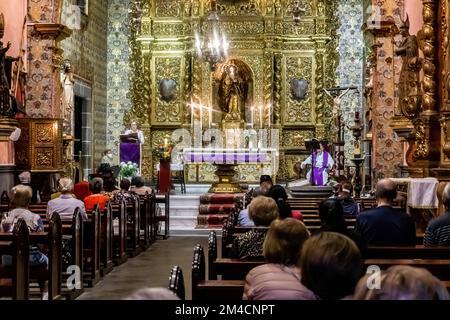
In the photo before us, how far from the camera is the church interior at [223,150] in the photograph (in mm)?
5293

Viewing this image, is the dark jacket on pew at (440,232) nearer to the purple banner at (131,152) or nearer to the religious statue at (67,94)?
the religious statue at (67,94)

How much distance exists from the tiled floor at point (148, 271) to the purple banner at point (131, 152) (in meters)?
8.20

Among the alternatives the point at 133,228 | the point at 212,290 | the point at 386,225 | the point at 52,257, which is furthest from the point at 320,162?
the point at 212,290

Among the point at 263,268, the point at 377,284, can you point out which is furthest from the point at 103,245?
the point at 377,284

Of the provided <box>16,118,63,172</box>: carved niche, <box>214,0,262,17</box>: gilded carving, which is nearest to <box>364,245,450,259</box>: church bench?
<box>16,118,63,172</box>: carved niche

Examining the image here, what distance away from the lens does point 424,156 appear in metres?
9.79

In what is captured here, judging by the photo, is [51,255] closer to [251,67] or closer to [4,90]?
[4,90]

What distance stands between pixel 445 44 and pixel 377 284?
7116mm

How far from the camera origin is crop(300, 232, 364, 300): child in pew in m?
2.99

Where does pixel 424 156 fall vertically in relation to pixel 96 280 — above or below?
above

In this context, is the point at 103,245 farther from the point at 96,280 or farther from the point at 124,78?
the point at 124,78

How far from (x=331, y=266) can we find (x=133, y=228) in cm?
945

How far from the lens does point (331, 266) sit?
2994 mm

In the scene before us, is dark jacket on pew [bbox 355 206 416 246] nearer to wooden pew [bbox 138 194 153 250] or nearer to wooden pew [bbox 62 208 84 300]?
wooden pew [bbox 62 208 84 300]
